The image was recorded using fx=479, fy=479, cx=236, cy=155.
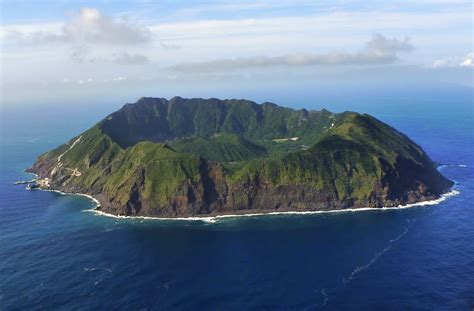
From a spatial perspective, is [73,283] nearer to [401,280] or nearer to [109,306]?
[109,306]

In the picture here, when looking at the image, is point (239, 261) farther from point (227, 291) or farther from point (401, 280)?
point (401, 280)

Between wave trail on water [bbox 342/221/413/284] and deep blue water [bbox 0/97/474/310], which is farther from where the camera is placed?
wave trail on water [bbox 342/221/413/284]

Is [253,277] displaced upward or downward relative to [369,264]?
downward

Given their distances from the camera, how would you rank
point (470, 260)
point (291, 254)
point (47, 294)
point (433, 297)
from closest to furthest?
1. point (433, 297)
2. point (47, 294)
3. point (470, 260)
4. point (291, 254)

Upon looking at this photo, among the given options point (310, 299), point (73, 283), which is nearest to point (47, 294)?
point (73, 283)

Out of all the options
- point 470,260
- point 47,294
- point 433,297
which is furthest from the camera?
point 470,260

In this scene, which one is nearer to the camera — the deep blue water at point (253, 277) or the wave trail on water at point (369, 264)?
the deep blue water at point (253, 277)

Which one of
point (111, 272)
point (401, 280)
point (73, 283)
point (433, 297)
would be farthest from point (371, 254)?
point (73, 283)

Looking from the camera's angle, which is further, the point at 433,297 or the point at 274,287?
the point at 274,287

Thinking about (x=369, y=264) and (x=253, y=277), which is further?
(x=369, y=264)
